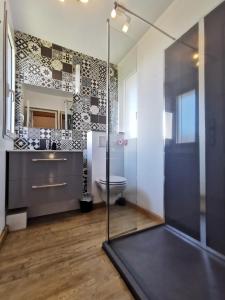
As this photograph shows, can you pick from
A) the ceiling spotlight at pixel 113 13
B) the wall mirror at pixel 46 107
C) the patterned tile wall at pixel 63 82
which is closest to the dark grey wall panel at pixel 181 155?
the ceiling spotlight at pixel 113 13

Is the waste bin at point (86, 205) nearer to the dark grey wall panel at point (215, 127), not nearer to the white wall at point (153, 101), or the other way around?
the white wall at point (153, 101)

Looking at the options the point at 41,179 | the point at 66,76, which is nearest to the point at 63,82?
the point at 66,76

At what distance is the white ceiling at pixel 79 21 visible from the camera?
1.71 m

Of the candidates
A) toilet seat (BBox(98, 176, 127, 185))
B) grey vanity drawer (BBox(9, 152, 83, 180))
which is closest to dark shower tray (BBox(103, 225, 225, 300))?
toilet seat (BBox(98, 176, 127, 185))

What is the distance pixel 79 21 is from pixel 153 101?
129 cm

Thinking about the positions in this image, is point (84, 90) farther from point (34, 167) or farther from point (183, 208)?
point (183, 208)

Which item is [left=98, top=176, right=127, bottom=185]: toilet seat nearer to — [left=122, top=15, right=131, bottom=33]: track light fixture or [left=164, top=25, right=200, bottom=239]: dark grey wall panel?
→ [left=164, top=25, right=200, bottom=239]: dark grey wall panel

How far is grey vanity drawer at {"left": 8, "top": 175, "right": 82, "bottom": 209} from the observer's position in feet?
5.46

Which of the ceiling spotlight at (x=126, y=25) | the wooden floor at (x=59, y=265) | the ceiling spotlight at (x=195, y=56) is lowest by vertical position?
the wooden floor at (x=59, y=265)

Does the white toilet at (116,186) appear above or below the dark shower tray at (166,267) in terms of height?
above

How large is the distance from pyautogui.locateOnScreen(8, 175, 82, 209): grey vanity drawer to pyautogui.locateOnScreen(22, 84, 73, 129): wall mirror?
0.79 meters

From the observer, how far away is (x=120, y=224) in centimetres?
170

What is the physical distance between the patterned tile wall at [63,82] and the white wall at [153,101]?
0.55 meters

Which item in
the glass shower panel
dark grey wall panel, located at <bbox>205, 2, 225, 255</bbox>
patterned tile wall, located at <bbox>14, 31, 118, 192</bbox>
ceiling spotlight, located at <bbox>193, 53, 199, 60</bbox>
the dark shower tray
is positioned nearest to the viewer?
the dark shower tray
